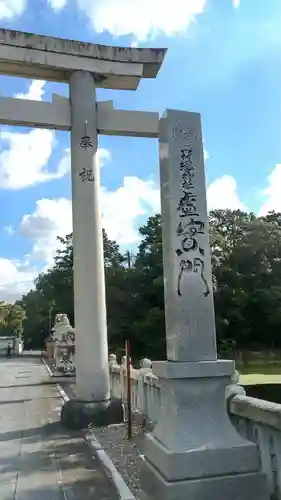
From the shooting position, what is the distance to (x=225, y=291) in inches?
1331

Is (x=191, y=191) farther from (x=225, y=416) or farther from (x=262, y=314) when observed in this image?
(x=262, y=314)

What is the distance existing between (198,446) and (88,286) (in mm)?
4857

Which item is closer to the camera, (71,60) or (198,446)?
(198,446)

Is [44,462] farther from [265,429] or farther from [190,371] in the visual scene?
[265,429]

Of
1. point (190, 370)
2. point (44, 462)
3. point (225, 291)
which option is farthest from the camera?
point (225, 291)

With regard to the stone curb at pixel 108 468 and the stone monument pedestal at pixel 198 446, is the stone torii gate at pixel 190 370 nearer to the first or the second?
the stone monument pedestal at pixel 198 446

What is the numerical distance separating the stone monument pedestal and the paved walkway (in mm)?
1082

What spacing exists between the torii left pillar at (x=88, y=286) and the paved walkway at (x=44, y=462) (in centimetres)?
69

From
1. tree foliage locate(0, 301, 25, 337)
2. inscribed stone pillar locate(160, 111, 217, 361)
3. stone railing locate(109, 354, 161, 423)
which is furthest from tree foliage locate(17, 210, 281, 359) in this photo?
inscribed stone pillar locate(160, 111, 217, 361)

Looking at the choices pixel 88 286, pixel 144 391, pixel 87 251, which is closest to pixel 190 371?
pixel 144 391

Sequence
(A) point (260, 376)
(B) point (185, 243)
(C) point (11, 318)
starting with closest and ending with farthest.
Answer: (B) point (185, 243) → (A) point (260, 376) → (C) point (11, 318)

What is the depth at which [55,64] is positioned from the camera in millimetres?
8898

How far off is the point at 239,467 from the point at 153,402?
3.78 metres

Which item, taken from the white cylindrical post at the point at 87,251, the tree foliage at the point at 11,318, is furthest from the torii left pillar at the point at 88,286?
the tree foliage at the point at 11,318
